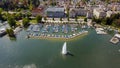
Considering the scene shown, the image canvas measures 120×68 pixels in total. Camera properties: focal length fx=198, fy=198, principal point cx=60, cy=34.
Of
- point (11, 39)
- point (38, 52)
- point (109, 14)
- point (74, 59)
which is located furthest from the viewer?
point (109, 14)

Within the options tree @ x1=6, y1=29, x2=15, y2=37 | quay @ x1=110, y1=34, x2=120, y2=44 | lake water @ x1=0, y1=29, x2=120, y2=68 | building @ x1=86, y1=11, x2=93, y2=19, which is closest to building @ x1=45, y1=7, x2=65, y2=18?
building @ x1=86, y1=11, x2=93, y2=19

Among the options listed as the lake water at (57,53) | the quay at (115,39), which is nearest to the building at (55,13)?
the lake water at (57,53)

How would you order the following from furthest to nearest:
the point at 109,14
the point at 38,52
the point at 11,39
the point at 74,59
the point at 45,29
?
the point at 109,14 → the point at 45,29 → the point at 11,39 → the point at 38,52 → the point at 74,59

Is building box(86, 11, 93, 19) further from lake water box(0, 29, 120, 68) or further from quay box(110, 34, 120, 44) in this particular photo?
quay box(110, 34, 120, 44)

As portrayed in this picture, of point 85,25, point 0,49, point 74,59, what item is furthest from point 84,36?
point 0,49

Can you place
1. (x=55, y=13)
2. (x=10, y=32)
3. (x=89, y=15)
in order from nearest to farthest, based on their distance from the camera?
(x=10, y=32), (x=89, y=15), (x=55, y=13)

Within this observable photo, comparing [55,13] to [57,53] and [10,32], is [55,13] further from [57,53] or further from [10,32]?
[57,53]

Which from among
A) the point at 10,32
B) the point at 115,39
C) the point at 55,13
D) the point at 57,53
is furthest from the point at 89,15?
the point at 57,53

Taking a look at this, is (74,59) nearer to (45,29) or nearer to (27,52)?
(27,52)
